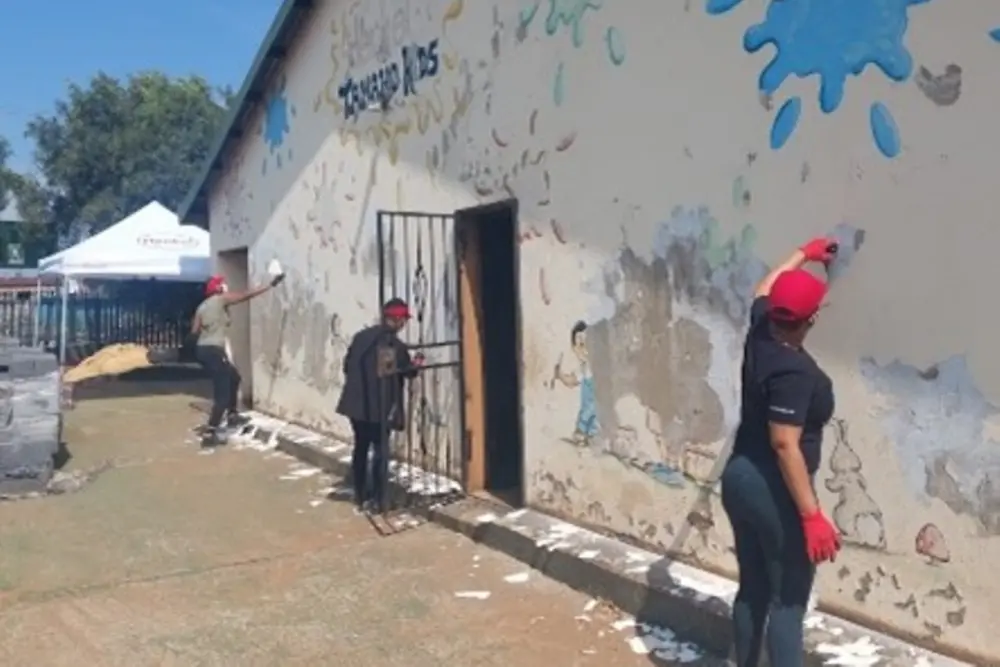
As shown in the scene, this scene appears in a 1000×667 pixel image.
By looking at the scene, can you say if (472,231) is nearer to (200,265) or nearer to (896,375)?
→ (896,375)

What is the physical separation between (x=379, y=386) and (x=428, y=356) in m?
0.74

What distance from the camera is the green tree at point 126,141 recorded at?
3491 cm

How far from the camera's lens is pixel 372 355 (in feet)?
25.3

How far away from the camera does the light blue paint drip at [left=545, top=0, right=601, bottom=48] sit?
6.20 m

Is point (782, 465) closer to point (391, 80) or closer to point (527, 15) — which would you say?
point (527, 15)

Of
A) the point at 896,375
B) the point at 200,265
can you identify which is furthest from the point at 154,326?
the point at 896,375

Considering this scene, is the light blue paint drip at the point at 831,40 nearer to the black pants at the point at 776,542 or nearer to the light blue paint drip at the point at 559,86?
the light blue paint drip at the point at 559,86

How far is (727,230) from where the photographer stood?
17.0 feet

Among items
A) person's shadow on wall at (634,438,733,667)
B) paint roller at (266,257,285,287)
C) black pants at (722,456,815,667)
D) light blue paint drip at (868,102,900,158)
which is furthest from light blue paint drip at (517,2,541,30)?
paint roller at (266,257,285,287)

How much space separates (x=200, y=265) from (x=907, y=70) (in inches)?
563

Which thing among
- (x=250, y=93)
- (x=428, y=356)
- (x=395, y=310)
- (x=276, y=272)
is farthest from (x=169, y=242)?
(x=395, y=310)

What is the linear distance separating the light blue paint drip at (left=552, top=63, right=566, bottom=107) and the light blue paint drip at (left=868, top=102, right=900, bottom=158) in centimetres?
240

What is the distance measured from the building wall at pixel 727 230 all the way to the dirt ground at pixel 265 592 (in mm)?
780

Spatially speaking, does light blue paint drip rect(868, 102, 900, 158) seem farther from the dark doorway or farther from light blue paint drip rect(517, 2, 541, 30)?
the dark doorway
